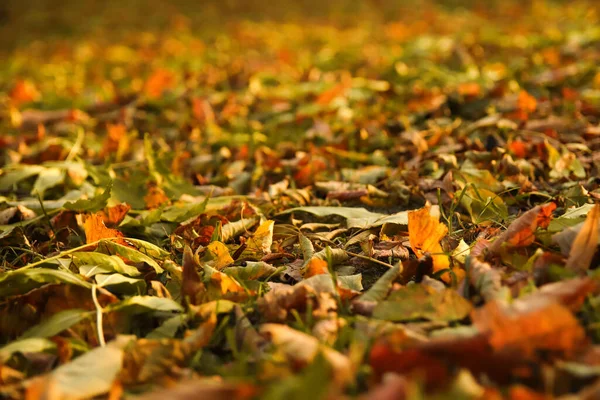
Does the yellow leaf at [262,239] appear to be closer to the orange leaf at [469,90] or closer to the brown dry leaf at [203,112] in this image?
the brown dry leaf at [203,112]

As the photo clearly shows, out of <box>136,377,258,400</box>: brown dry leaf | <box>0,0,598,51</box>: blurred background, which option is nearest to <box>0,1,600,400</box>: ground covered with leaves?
<box>136,377,258,400</box>: brown dry leaf

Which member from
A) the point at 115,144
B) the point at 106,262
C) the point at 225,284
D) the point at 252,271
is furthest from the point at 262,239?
the point at 115,144

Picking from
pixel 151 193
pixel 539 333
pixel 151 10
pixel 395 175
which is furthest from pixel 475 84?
pixel 151 10

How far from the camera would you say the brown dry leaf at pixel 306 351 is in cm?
99

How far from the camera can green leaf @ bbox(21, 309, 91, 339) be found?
1.32 metres

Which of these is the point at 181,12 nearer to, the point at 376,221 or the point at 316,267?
the point at 376,221

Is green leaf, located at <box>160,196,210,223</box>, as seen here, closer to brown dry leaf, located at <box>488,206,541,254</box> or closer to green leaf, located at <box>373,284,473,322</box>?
green leaf, located at <box>373,284,473,322</box>

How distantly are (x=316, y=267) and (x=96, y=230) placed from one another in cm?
61

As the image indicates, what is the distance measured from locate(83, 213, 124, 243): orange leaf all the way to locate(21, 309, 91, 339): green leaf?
35 centimetres

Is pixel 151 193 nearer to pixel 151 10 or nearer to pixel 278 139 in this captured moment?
pixel 278 139

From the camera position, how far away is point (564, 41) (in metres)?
4.25

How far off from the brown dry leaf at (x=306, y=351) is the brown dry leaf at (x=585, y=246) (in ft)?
1.88

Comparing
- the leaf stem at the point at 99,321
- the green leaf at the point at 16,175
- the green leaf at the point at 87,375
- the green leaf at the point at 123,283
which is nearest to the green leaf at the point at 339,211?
the green leaf at the point at 123,283

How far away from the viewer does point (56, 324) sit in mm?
1341
